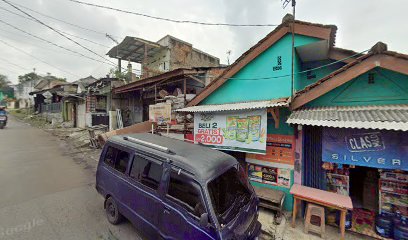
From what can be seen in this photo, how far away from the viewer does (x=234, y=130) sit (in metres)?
6.16

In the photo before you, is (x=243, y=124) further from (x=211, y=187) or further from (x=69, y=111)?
(x=69, y=111)

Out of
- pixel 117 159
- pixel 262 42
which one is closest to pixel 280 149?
pixel 262 42

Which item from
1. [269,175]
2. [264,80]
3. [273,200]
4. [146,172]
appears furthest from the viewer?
[264,80]

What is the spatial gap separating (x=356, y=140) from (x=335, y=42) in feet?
12.2

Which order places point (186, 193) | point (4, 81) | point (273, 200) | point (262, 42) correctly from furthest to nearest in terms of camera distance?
point (4, 81), point (262, 42), point (273, 200), point (186, 193)

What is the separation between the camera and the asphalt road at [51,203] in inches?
174

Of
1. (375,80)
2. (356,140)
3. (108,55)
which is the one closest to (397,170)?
(356,140)

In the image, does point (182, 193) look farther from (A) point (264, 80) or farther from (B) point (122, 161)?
(A) point (264, 80)

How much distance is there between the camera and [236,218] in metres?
3.29

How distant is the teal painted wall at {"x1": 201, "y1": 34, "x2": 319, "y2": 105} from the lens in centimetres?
596

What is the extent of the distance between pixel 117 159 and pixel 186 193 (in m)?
2.45

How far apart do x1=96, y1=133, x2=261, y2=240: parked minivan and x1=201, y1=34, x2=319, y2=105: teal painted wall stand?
11.1 feet

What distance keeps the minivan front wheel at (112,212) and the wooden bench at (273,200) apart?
3.91 meters

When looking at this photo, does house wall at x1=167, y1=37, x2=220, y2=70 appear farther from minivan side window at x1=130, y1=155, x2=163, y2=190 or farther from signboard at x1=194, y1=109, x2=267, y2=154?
minivan side window at x1=130, y1=155, x2=163, y2=190
